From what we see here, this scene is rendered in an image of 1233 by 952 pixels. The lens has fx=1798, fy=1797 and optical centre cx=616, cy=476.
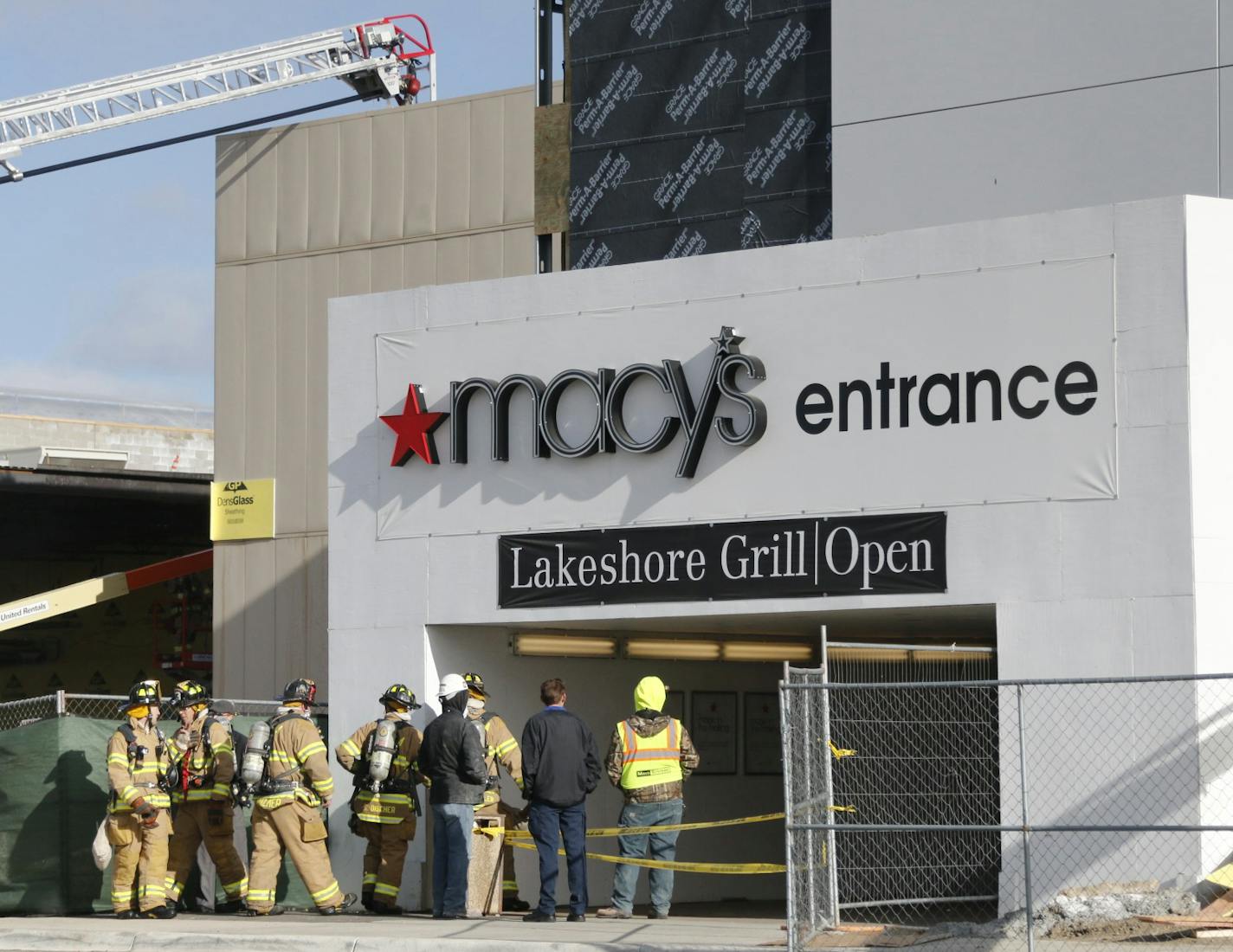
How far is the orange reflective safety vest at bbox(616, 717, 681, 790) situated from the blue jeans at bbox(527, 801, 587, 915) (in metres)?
0.64

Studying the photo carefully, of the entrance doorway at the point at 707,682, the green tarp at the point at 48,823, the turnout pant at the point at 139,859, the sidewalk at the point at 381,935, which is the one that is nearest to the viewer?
the sidewalk at the point at 381,935

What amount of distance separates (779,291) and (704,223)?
6323 mm

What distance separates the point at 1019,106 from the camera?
1952 centimetres

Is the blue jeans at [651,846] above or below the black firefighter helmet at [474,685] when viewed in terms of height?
below

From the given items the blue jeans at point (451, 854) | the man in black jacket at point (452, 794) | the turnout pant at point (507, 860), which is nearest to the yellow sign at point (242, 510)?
the turnout pant at point (507, 860)

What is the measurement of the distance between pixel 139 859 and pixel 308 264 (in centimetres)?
1095

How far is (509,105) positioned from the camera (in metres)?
23.1

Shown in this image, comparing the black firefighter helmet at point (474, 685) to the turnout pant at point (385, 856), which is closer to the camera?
the black firefighter helmet at point (474, 685)

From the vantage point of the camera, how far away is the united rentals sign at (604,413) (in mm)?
15180

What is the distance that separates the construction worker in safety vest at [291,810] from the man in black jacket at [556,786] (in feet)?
6.14

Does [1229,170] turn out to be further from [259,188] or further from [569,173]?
[259,188]

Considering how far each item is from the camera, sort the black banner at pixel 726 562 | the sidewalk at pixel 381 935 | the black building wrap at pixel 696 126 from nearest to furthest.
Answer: the sidewalk at pixel 381 935
the black banner at pixel 726 562
the black building wrap at pixel 696 126

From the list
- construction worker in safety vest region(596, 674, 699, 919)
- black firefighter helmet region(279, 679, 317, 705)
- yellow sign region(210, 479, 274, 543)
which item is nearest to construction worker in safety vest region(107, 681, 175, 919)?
black firefighter helmet region(279, 679, 317, 705)

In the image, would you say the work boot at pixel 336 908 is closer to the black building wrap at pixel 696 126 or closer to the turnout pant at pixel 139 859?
the turnout pant at pixel 139 859
